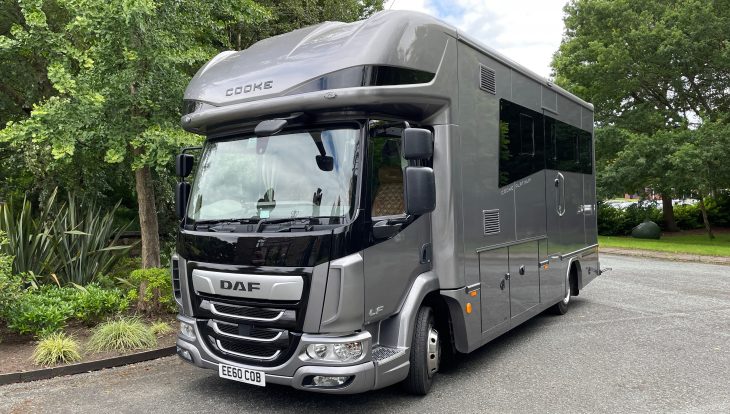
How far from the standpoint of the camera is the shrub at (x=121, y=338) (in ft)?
20.4

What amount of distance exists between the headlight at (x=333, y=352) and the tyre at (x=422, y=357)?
0.83 m

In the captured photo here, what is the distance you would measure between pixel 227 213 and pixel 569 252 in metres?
5.41

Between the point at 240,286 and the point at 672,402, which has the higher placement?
the point at 240,286

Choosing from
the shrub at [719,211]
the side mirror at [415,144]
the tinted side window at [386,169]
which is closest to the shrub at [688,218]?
the shrub at [719,211]

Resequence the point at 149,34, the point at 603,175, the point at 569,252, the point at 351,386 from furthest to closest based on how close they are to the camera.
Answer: the point at 603,175, the point at 569,252, the point at 149,34, the point at 351,386

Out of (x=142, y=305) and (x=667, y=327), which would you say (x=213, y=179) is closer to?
(x=142, y=305)

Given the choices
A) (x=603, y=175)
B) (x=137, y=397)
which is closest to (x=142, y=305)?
(x=137, y=397)

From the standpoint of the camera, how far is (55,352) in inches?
228

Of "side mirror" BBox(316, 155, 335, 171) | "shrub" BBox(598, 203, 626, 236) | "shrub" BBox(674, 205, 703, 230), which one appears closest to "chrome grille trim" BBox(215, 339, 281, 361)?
"side mirror" BBox(316, 155, 335, 171)

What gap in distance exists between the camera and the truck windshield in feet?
14.0

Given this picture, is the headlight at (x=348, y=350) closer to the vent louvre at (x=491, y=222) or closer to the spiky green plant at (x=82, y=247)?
the vent louvre at (x=491, y=222)

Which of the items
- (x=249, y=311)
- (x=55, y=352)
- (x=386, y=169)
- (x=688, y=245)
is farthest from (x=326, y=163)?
(x=688, y=245)

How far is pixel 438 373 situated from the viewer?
5613 mm

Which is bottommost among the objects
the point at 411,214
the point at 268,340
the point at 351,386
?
the point at 351,386
